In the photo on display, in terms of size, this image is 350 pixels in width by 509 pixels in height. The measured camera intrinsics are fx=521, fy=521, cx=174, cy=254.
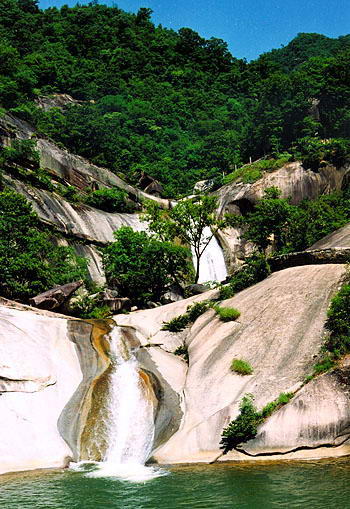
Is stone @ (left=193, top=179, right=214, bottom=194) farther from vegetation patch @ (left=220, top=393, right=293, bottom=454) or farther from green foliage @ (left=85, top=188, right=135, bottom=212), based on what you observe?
vegetation patch @ (left=220, top=393, right=293, bottom=454)

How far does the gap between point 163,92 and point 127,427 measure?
85451 mm

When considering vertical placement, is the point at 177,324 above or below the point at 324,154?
below

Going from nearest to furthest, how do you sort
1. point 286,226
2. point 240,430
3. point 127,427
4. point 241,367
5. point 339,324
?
point 240,430 < point 127,427 < point 339,324 < point 241,367 < point 286,226

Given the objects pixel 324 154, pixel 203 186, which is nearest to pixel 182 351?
pixel 324 154

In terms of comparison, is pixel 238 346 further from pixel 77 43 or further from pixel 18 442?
pixel 77 43

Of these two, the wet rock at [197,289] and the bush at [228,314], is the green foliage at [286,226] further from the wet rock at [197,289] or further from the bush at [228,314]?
the bush at [228,314]

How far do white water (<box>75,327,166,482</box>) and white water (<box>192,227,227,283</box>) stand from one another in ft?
77.5

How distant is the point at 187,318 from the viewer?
82.3 feet

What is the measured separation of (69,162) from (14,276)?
89.0ft

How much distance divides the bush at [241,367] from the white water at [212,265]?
25936 mm

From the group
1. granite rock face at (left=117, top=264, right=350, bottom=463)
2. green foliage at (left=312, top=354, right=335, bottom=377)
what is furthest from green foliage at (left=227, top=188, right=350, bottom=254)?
green foliage at (left=312, top=354, right=335, bottom=377)

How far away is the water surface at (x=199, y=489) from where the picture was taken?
11219mm

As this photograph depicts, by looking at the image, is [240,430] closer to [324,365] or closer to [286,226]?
[324,365]

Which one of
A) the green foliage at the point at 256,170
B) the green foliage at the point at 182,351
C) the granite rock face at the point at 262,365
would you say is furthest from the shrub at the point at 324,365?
the green foliage at the point at 256,170
